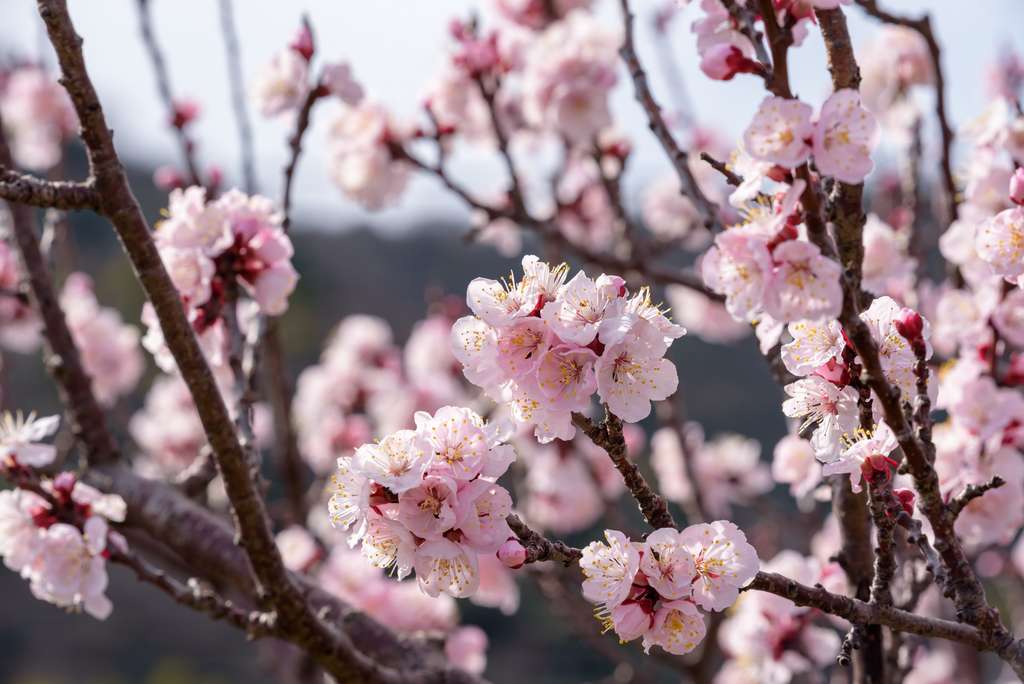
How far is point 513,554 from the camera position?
3.16 ft

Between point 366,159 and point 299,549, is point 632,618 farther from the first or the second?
point 366,159

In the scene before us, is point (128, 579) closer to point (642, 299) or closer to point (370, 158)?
point (370, 158)

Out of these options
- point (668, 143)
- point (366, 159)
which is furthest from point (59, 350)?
point (668, 143)

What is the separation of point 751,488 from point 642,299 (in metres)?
3.39

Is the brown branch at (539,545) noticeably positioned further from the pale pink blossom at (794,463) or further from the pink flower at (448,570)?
the pale pink blossom at (794,463)

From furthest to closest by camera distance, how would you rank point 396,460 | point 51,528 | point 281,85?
point 281,85 < point 51,528 < point 396,460

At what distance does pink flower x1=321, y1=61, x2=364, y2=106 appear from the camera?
211 cm

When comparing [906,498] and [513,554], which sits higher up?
[906,498]

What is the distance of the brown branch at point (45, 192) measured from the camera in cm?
122

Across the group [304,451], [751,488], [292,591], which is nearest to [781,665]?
[292,591]

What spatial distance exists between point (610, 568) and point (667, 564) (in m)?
0.06

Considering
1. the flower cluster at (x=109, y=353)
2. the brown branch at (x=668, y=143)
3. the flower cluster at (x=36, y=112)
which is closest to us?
the brown branch at (x=668, y=143)

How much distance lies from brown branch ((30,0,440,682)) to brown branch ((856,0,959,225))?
1.12m

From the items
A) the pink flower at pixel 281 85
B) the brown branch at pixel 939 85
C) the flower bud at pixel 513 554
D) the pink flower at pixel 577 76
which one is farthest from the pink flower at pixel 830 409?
the pink flower at pixel 577 76
